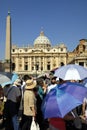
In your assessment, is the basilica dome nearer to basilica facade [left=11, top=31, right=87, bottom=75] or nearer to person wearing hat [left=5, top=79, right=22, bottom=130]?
basilica facade [left=11, top=31, right=87, bottom=75]

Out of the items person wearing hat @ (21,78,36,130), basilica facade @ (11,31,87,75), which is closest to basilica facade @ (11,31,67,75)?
basilica facade @ (11,31,87,75)

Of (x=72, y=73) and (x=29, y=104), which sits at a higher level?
(x=72, y=73)

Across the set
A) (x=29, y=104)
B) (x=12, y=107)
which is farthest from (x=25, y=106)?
(x=12, y=107)

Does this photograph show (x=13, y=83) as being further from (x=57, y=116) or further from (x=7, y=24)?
(x=7, y=24)

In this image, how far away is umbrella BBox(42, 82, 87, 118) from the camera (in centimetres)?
514

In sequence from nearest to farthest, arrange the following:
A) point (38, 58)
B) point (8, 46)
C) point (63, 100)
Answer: point (63, 100), point (8, 46), point (38, 58)

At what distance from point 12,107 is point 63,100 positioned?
→ 286cm

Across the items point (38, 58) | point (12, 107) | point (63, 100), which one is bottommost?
point (38, 58)

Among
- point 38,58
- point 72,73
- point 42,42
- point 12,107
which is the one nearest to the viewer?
point 12,107

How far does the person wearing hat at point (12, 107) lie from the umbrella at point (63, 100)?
2536 mm

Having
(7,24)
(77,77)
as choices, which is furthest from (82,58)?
(77,77)

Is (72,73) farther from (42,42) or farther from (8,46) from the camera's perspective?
(42,42)

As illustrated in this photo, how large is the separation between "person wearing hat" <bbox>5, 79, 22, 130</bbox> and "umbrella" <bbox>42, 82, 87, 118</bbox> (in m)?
2.54

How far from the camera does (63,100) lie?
5258 millimetres
